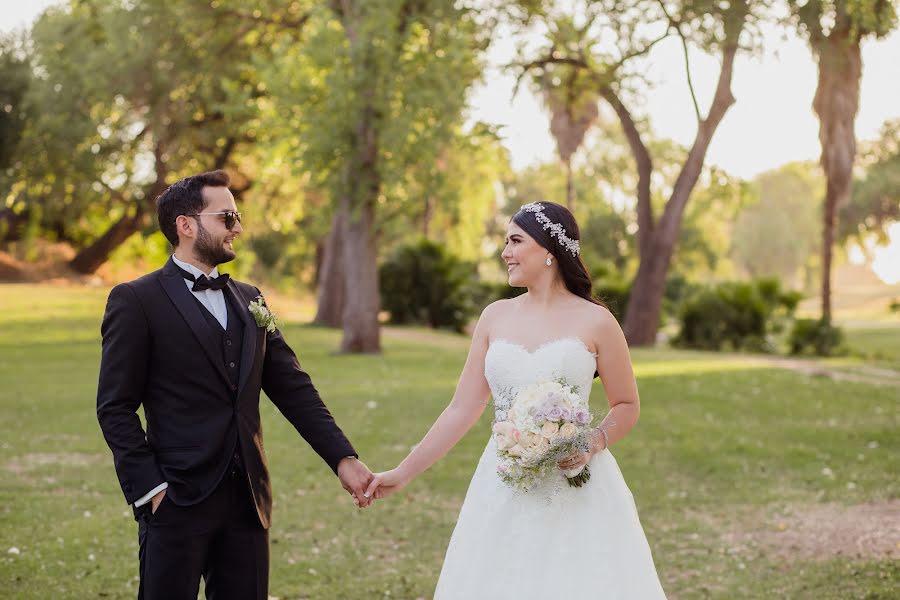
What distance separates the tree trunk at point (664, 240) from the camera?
27.3m

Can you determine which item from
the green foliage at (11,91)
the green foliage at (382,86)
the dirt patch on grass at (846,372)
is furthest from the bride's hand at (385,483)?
the green foliage at (11,91)

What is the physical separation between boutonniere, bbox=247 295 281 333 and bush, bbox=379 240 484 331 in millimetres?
31322

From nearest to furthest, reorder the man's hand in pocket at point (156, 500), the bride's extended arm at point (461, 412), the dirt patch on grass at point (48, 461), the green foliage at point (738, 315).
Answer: the man's hand in pocket at point (156, 500) < the bride's extended arm at point (461, 412) < the dirt patch on grass at point (48, 461) < the green foliage at point (738, 315)

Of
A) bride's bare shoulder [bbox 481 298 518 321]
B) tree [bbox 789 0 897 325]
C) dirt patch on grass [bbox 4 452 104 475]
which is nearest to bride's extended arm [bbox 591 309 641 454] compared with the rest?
bride's bare shoulder [bbox 481 298 518 321]

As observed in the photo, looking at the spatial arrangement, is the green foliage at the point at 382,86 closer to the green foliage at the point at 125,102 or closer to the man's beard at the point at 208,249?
the green foliage at the point at 125,102

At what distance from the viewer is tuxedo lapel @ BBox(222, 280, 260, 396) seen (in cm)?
452

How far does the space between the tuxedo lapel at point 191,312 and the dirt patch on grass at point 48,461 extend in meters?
8.04

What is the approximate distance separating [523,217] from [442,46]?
18.9 metres

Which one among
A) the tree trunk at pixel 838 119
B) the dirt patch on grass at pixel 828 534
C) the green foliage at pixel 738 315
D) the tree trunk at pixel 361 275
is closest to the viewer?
the dirt patch on grass at pixel 828 534

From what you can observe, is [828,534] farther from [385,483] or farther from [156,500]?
[156,500]

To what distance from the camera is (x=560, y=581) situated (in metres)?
4.54

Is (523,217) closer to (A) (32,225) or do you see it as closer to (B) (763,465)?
(B) (763,465)

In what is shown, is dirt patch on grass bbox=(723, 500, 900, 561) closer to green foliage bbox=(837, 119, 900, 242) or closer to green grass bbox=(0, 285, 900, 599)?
green grass bbox=(0, 285, 900, 599)

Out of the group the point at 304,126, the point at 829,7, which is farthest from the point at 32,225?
the point at 829,7
